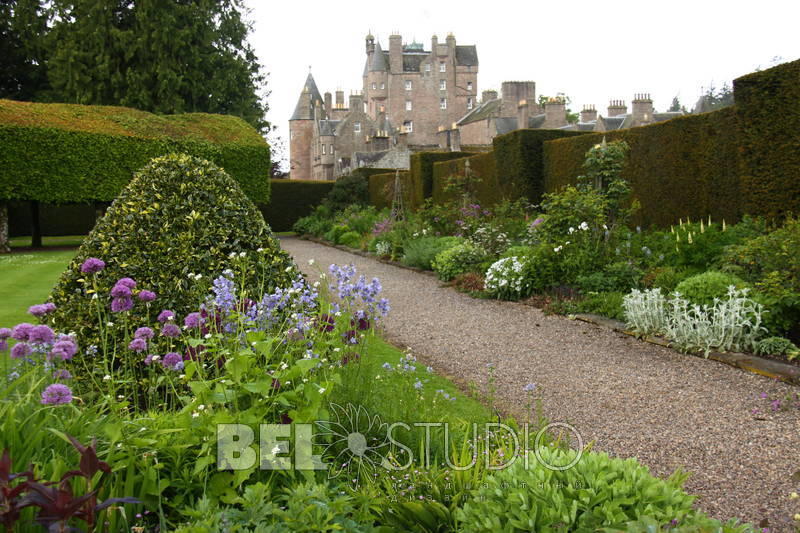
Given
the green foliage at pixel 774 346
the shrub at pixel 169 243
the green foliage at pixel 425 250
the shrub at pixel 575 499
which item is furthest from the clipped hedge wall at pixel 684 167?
the shrub at pixel 575 499

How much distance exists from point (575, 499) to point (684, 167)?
8.77 m

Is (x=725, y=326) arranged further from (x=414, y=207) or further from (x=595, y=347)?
(x=414, y=207)

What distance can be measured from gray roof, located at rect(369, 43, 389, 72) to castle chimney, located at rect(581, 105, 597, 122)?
1122 inches

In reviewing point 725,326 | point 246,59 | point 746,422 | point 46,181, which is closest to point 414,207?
point 46,181

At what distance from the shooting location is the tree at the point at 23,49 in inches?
910

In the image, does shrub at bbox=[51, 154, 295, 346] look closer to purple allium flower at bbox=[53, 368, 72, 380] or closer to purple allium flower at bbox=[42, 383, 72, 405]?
purple allium flower at bbox=[53, 368, 72, 380]

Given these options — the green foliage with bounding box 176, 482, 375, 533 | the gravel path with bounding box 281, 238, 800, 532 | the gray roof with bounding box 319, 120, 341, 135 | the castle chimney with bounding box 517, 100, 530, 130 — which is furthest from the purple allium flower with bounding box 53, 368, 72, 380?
the gray roof with bounding box 319, 120, 341, 135

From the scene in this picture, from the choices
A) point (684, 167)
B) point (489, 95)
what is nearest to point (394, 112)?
point (489, 95)

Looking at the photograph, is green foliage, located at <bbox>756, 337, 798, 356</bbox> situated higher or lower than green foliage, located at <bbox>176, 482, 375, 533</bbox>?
lower

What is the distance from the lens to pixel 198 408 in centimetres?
235

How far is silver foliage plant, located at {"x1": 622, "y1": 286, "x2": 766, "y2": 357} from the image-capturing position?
522cm

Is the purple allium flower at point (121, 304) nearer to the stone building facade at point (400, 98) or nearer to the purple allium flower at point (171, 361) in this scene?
the purple allium flower at point (171, 361)

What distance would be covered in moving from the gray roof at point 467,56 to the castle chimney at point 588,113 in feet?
89.0

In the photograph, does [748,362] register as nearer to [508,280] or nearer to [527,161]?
[508,280]
